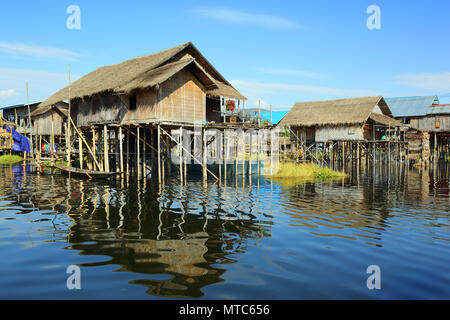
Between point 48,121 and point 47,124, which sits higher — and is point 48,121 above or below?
above

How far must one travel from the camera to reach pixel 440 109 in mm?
37250

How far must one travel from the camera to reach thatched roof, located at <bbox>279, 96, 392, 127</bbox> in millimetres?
30906

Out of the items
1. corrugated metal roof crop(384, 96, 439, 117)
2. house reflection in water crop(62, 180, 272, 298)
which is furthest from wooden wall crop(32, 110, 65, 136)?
corrugated metal roof crop(384, 96, 439, 117)

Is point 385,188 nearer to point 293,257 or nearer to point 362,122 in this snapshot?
point 293,257

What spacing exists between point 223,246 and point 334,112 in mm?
28066

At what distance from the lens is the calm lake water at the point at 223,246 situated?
5008 mm

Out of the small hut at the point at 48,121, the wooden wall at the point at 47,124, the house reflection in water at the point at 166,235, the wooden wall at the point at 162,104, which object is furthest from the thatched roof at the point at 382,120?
the wooden wall at the point at 47,124

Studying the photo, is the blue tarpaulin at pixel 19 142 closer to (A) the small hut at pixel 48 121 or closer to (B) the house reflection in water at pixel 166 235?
(A) the small hut at pixel 48 121

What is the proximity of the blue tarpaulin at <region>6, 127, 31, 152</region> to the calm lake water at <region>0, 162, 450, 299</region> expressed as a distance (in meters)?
27.6

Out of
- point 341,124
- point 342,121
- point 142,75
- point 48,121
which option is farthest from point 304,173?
point 48,121

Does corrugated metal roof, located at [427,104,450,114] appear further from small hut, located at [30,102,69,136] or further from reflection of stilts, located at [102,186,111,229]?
small hut, located at [30,102,69,136]

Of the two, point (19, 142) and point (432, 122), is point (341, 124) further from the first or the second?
point (19, 142)

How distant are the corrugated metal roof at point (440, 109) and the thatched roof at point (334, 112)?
18.0 ft
